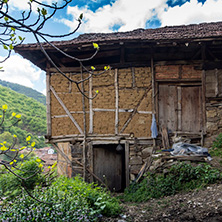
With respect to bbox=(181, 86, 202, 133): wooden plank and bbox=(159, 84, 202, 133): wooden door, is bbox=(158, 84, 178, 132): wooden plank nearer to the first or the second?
bbox=(159, 84, 202, 133): wooden door

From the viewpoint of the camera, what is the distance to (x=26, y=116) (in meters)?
32.2

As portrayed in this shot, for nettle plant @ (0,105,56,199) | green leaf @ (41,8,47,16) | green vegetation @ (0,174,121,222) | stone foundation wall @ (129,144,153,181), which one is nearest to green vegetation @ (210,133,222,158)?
stone foundation wall @ (129,144,153,181)

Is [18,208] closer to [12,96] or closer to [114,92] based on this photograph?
[114,92]

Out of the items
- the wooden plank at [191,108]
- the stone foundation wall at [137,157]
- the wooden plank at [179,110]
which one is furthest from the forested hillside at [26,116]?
the wooden plank at [191,108]

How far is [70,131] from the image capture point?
8328 mm

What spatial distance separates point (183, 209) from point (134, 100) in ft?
14.1

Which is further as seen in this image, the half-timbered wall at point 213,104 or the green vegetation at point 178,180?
the half-timbered wall at point 213,104

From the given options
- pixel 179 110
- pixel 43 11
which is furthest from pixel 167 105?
pixel 43 11

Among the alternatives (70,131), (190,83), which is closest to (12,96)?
(70,131)

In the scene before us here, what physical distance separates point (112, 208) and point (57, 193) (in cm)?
127

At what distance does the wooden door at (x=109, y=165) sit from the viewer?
8656mm

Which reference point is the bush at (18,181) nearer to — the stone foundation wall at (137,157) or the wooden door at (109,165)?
the wooden door at (109,165)

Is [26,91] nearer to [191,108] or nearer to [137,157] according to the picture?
[137,157]

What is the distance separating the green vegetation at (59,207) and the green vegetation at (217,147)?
3.85 metres
